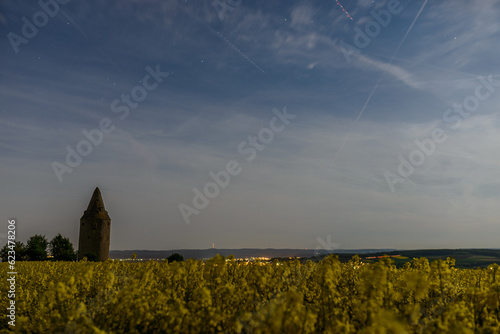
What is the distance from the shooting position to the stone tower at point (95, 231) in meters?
50.7

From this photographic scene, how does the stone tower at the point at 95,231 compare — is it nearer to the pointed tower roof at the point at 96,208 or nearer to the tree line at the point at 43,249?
the pointed tower roof at the point at 96,208

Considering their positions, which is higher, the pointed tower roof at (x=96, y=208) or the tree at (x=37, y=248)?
the pointed tower roof at (x=96, y=208)

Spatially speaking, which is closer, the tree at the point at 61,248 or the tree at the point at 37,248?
the tree at the point at 37,248

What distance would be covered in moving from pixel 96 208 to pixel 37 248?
440 inches

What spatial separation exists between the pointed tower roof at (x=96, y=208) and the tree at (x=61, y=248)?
356 inches

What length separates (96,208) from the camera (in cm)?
5306

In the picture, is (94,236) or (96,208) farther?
(96,208)

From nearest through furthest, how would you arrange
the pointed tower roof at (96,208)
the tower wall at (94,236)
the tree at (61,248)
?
1. the tower wall at (94,236)
2. the pointed tower roof at (96,208)
3. the tree at (61,248)

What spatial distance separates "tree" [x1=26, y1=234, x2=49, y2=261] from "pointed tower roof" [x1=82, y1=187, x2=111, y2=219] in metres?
8.79

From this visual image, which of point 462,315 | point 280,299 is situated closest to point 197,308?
point 280,299

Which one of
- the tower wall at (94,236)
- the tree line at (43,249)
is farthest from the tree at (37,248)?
the tower wall at (94,236)

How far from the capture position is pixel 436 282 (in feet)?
24.8

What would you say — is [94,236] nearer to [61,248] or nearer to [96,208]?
[96,208]

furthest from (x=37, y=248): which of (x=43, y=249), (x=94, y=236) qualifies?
(x=94, y=236)
